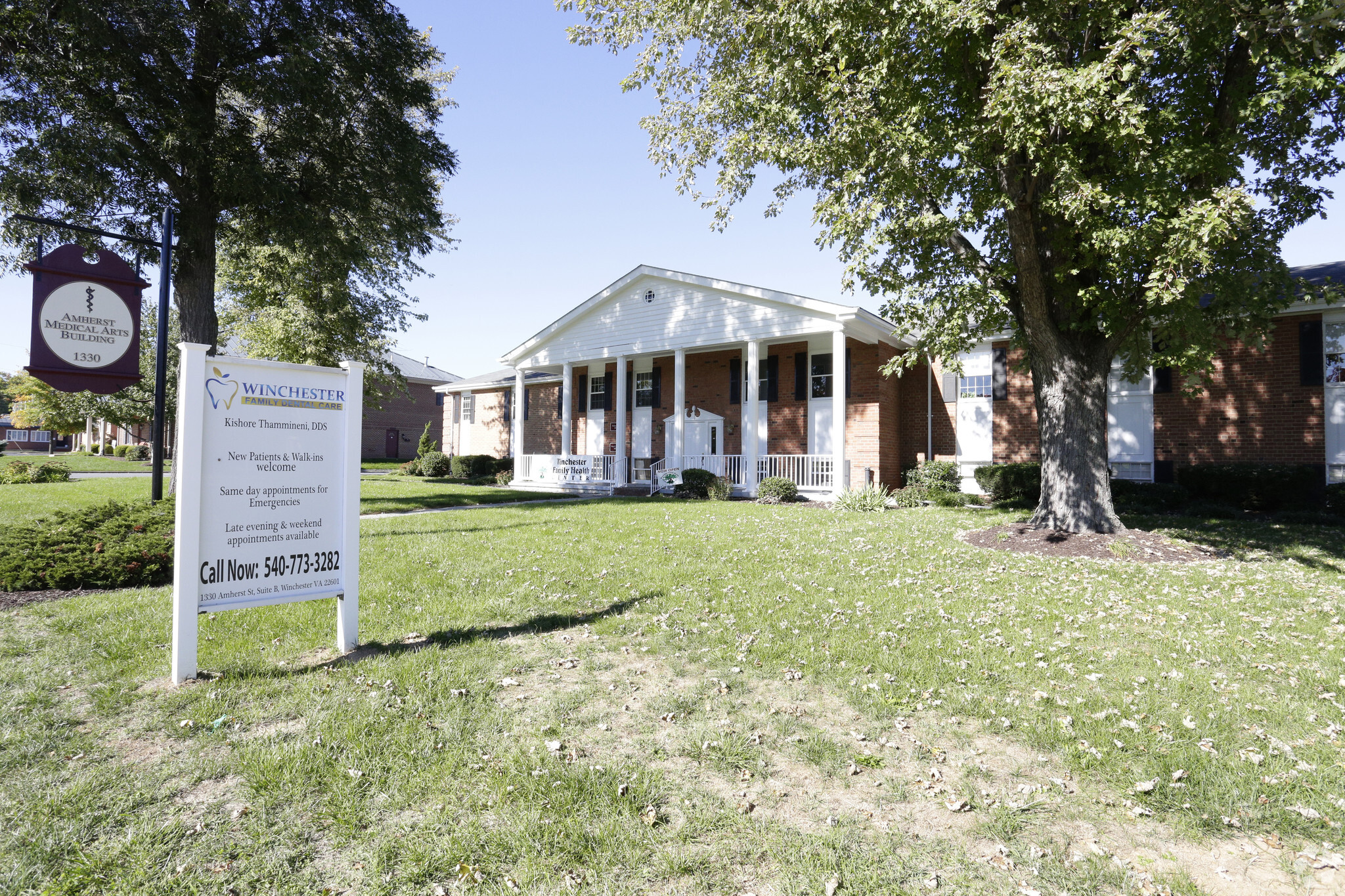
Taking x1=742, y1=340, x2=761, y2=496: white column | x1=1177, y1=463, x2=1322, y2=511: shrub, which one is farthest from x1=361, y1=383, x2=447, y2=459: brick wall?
x1=1177, y1=463, x2=1322, y2=511: shrub

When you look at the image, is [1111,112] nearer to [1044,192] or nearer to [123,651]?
[1044,192]

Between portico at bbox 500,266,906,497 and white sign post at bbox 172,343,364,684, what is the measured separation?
43.5 ft

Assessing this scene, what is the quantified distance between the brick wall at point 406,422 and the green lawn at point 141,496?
57.7 ft

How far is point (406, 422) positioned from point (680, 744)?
43.0 metres

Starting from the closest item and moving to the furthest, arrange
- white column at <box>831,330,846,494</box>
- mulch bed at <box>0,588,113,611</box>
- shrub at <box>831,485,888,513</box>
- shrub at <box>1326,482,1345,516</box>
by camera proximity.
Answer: mulch bed at <box>0,588,113,611</box> < shrub at <box>1326,482,1345,516</box> < shrub at <box>831,485,888,513</box> < white column at <box>831,330,846,494</box>

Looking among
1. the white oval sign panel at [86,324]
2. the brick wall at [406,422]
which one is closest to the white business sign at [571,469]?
the white oval sign panel at [86,324]

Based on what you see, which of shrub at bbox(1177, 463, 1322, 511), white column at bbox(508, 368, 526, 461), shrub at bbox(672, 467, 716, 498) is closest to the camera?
shrub at bbox(1177, 463, 1322, 511)

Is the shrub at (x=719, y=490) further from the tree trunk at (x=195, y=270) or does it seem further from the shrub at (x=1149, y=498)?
the tree trunk at (x=195, y=270)

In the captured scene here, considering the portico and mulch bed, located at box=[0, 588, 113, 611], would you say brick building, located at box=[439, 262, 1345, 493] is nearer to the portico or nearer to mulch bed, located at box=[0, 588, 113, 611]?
the portico

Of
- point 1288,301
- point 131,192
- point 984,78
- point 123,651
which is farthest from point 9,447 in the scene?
point 1288,301

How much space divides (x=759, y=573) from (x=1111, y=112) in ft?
21.6

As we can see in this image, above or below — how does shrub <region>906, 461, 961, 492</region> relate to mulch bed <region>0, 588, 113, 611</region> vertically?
above

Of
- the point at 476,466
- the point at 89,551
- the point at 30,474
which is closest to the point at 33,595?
the point at 89,551

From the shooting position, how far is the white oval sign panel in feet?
23.3
